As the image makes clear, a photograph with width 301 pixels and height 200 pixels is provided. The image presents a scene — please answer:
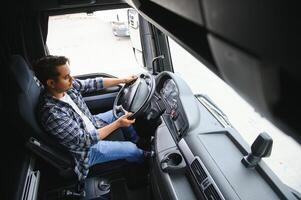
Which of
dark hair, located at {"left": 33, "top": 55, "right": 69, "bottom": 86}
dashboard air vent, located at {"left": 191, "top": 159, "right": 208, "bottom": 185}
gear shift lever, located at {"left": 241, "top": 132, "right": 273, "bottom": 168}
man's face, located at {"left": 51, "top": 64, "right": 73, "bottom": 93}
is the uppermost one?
dark hair, located at {"left": 33, "top": 55, "right": 69, "bottom": 86}

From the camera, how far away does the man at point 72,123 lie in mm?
1626

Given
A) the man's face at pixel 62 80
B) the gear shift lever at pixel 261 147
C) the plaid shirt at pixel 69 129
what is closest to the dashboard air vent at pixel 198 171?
the gear shift lever at pixel 261 147

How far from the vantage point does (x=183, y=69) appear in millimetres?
2178

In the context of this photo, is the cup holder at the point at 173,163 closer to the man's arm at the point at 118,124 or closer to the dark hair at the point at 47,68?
the man's arm at the point at 118,124

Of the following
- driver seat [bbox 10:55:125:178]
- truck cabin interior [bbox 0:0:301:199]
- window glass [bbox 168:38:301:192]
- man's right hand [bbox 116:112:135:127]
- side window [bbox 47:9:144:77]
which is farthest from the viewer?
side window [bbox 47:9:144:77]

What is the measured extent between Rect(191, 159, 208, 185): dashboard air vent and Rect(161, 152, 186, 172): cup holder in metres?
0.09

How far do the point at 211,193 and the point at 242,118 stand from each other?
49cm

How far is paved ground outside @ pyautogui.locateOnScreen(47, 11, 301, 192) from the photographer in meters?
1.11

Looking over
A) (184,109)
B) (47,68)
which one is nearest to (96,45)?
(47,68)

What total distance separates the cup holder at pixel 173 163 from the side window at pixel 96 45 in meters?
1.55

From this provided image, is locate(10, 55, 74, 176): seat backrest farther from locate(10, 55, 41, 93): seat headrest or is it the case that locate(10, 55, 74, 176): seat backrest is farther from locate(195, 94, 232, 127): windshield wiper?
locate(195, 94, 232, 127): windshield wiper

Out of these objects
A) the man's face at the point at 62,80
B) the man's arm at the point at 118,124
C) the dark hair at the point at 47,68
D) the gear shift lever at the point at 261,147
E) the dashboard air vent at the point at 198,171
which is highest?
the dark hair at the point at 47,68

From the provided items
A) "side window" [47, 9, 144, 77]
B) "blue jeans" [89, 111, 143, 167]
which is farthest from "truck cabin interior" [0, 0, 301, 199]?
"side window" [47, 9, 144, 77]

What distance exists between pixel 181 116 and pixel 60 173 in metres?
0.93
